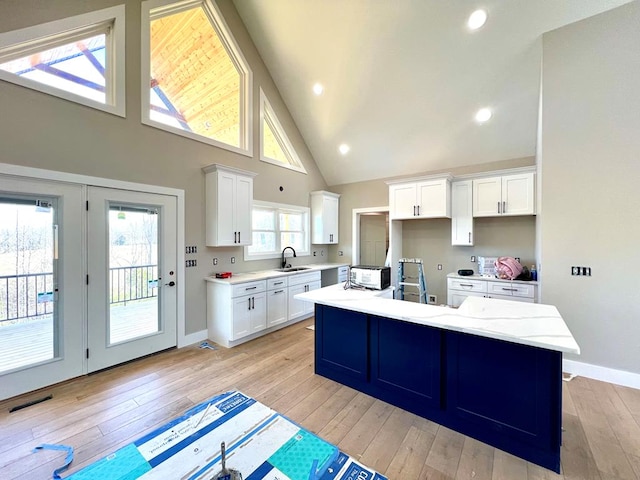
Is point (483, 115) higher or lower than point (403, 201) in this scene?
higher

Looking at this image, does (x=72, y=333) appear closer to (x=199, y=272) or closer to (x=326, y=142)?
(x=199, y=272)

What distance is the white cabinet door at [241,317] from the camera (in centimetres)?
371

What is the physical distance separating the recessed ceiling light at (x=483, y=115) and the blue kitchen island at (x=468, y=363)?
10.2ft

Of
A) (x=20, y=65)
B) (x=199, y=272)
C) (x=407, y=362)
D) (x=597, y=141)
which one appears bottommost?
(x=407, y=362)

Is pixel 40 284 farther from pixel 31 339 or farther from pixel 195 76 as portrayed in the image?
pixel 195 76

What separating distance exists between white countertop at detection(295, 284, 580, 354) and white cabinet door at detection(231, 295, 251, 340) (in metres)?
1.37

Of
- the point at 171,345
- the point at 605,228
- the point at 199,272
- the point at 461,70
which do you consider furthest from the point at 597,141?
Answer: the point at 171,345

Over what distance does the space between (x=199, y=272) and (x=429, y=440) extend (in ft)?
11.2

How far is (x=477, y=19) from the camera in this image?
3232 millimetres

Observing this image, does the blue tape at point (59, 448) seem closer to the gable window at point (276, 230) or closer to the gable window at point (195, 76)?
the gable window at point (276, 230)

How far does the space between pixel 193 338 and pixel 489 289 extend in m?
4.50

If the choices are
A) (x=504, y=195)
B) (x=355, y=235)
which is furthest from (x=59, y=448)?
(x=504, y=195)

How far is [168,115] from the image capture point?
3799 millimetres

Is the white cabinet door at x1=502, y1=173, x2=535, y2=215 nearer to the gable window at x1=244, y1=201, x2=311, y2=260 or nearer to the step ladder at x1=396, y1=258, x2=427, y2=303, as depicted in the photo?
the step ladder at x1=396, y1=258, x2=427, y2=303
